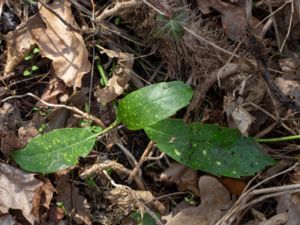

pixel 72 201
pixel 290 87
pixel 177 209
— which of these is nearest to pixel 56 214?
pixel 72 201

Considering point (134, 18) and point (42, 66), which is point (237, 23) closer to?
point (134, 18)

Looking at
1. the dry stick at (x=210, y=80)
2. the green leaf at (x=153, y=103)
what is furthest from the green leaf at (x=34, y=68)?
the dry stick at (x=210, y=80)

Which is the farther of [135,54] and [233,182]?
[135,54]

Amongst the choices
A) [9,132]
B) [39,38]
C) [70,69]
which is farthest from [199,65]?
[9,132]

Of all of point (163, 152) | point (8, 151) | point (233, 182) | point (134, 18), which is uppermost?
point (134, 18)

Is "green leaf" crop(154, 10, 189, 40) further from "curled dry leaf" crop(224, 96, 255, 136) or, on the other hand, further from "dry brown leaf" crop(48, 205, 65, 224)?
"dry brown leaf" crop(48, 205, 65, 224)

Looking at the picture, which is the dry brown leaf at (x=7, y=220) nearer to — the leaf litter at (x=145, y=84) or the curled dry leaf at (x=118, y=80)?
the leaf litter at (x=145, y=84)

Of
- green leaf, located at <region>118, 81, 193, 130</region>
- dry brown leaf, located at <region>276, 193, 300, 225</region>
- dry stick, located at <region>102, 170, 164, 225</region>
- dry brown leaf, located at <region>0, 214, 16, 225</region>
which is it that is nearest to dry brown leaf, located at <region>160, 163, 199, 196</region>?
dry stick, located at <region>102, 170, 164, 225</region>
